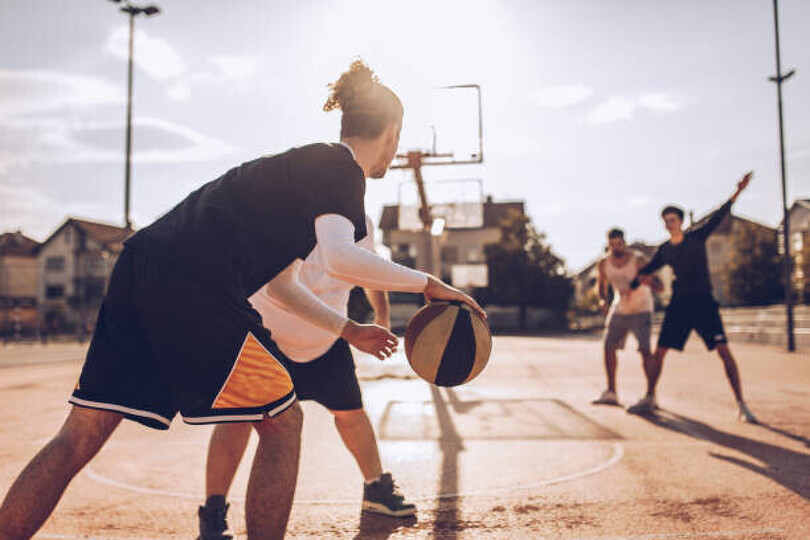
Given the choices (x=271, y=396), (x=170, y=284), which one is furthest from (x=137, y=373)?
(x=271, y=396)

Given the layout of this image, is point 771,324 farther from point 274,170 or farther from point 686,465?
point 274,170

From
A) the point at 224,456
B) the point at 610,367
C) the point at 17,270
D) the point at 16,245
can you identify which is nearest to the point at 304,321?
the point at 224,456

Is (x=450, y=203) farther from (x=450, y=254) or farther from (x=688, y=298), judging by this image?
(x=450, y=254)

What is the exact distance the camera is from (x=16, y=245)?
6556 cm

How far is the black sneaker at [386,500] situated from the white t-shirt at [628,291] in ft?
15.5

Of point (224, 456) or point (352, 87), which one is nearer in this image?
point (352, 87)

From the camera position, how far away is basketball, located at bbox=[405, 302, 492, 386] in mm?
2875

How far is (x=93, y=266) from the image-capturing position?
61844 mm

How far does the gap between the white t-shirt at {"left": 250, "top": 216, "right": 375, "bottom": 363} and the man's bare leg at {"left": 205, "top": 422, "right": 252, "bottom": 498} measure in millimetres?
448

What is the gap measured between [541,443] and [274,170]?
378 cm

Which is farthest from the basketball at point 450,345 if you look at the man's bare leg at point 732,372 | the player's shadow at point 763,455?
the man's bare leg at point 732,372

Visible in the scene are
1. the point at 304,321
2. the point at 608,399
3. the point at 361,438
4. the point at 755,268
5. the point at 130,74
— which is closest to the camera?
the point at 304,321

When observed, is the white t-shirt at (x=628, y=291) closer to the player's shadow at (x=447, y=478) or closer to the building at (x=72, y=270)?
the player's shadow at (x=447, y=478)

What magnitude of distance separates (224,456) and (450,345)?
1185 millimetres
